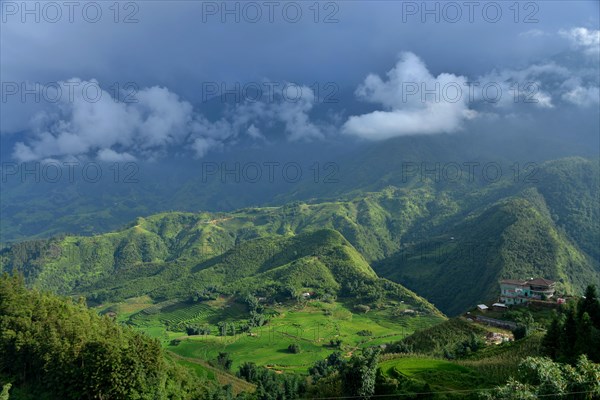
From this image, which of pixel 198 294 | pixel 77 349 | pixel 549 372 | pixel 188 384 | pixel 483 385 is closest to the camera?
pixel 549 372

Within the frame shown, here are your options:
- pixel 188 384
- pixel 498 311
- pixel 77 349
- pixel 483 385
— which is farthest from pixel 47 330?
pixel 498 311

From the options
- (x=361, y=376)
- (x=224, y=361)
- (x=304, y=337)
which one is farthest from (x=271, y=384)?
(x=304, y=337)

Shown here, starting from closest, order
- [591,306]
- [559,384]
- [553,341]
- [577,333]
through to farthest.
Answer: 1. [559,384]
2. [577,333]
3. [591,306]
4. [553,341]

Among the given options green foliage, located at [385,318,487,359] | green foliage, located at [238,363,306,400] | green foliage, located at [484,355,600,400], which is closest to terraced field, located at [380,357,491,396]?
green foliage, located at [484,355,600,400]

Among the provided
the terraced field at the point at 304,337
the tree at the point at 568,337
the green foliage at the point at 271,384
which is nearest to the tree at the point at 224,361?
the terraced field at the point at 304,337

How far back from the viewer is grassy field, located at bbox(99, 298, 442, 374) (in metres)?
117

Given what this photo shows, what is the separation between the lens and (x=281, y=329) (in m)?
137

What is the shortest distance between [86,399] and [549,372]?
4534 cm

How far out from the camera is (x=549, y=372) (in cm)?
2528

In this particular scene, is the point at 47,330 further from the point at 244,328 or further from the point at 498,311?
the point at 244,328

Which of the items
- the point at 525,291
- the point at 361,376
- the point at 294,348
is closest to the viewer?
the point at 361,376

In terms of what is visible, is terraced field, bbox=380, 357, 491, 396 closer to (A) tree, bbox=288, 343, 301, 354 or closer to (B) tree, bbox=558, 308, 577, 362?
(B) tree, bbox=558, 308, 577, 362

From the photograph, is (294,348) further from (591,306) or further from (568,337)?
(591,306)

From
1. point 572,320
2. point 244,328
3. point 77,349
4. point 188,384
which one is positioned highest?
point 572,320
